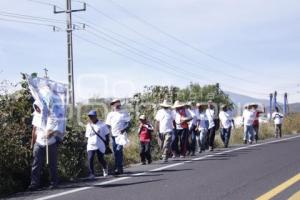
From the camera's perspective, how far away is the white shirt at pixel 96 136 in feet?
37.0

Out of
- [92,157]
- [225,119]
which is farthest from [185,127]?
[92,157]

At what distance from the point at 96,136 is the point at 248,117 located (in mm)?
11349

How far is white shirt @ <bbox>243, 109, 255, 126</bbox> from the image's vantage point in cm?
2136

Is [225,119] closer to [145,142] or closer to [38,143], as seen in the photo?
[145,142]

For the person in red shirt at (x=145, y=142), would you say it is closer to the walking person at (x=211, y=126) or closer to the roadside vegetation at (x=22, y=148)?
the roadside vegetation at (x=22, y=148)

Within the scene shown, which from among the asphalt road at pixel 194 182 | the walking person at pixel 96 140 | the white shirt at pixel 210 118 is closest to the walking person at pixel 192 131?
the white shirt at pixel 210 118

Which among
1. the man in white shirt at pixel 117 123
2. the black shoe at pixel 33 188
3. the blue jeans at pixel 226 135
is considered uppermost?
the man in white shirt at pixel 117 123

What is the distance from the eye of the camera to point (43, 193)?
29.6 ft

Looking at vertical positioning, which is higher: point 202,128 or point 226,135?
point 202,128

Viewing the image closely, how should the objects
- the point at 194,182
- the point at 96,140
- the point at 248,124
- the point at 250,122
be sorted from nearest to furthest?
the point at 194,182 → the point at 96,140 → the point at 248,124 → the point at 250,122

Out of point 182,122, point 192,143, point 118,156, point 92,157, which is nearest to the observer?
point 92,157

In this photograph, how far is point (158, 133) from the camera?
1580cm

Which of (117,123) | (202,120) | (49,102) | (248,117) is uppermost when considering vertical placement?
(49,102)

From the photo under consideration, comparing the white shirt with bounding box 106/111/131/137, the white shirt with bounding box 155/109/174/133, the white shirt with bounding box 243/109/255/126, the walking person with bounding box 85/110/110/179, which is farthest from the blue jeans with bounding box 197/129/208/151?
the walking person with bounding box 85/110/110/179
